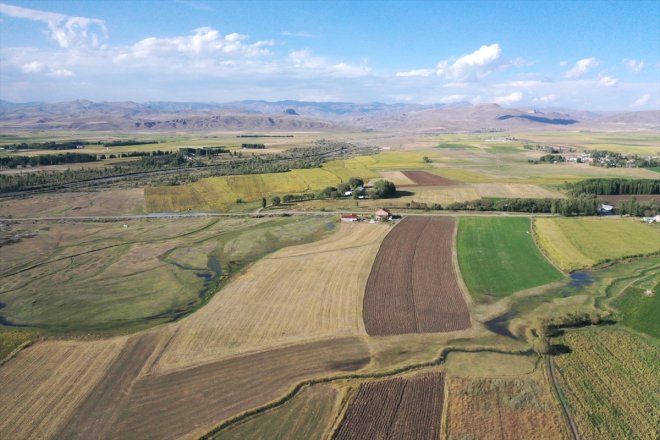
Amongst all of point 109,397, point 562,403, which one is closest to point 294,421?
point 109,397

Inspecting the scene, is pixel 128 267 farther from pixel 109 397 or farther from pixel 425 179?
pixel 425 179

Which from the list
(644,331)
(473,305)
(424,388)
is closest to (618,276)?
(644,331)

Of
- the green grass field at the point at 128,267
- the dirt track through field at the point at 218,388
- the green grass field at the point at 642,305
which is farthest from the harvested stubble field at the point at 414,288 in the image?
the green grass field at the point at 128,267

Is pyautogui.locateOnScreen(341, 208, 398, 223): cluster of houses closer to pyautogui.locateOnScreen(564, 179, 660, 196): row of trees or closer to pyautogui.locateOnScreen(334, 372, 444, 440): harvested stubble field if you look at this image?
pyautogui.locateOnScreen(564, 179, 660, 196): row of trees

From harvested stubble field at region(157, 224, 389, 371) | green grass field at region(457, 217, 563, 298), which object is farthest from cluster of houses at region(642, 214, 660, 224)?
harvested stubble field at region(157, 224, 389, 371)

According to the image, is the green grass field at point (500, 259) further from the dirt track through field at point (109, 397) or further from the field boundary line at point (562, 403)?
the dirt track through field at point (109, 397)

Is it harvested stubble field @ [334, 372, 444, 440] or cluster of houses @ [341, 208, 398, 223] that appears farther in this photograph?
cluster of houses @ [341, 208, 398, 223]
